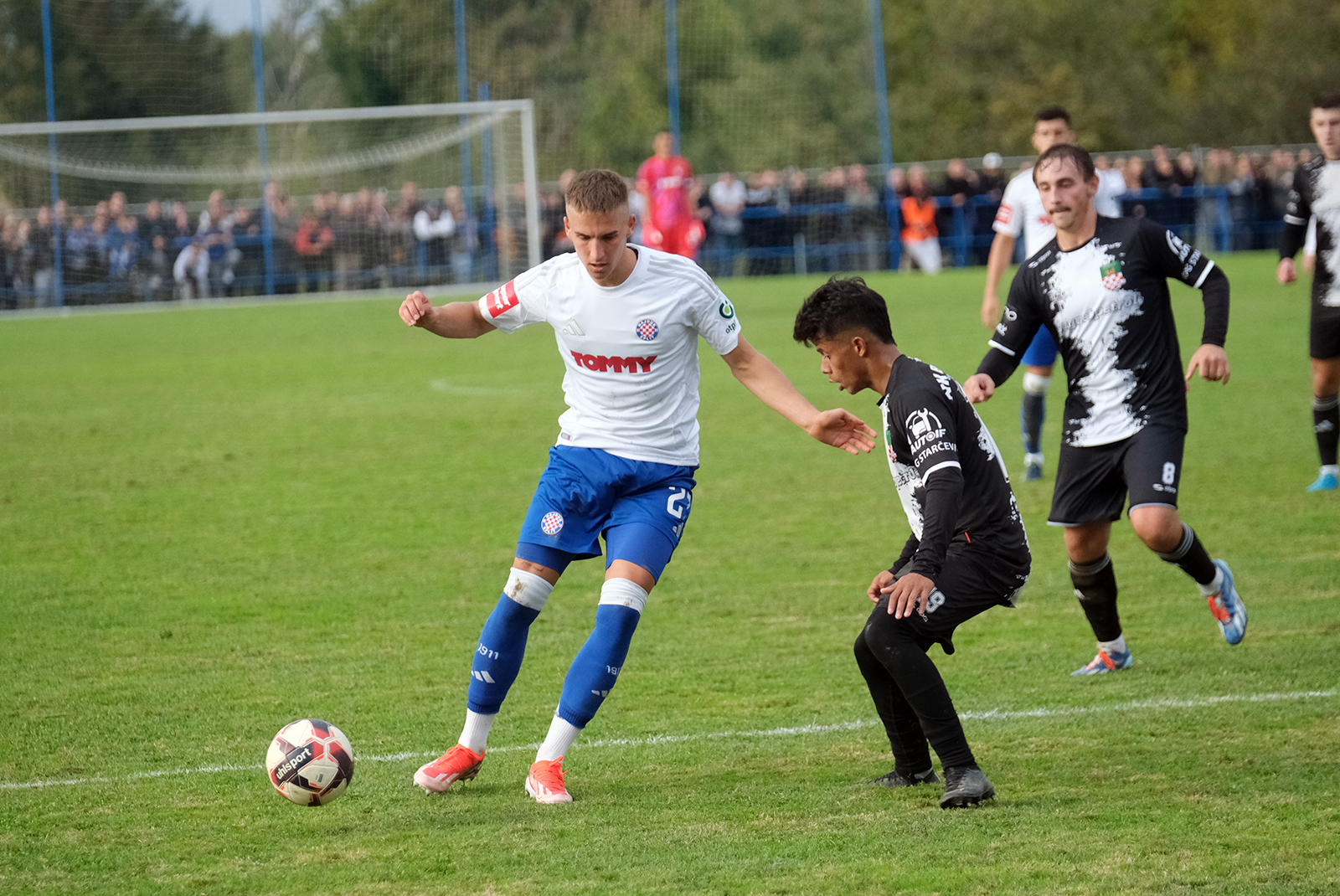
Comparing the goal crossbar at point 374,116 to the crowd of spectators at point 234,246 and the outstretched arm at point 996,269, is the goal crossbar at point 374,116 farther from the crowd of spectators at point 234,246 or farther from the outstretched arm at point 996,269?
the outstretched arm at point 996,269

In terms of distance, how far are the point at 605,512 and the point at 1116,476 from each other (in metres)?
2.07

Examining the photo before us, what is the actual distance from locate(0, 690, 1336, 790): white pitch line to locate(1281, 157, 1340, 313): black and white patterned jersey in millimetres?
4075

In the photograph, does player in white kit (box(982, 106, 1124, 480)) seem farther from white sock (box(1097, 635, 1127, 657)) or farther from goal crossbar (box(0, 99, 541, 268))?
goal crossbar (box(0, 99, 541, 268))

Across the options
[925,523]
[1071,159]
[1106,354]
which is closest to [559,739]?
[925,523]

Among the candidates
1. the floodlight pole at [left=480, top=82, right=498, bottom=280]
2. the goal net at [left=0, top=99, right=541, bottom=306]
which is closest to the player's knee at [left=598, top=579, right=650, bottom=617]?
the goal net at [left=0, top=99, right=541, bottom=306]

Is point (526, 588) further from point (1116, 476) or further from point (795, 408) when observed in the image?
point (1116, 476)

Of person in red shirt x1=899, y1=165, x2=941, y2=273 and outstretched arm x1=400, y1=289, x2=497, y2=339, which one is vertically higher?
person in red shirt x1=899, y1=165, x2=941, y2=273

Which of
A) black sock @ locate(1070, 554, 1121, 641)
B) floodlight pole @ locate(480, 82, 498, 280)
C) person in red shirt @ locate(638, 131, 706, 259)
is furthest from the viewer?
floodlight pole @ locate(480, 82, 498, 280)

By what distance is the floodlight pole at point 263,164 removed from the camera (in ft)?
90.3

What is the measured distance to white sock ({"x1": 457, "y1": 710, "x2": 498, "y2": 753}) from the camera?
4.61 metres

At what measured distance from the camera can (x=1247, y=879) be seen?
3.59 meters

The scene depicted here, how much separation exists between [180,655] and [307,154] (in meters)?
24.3

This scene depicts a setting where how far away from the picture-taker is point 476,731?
4617mm

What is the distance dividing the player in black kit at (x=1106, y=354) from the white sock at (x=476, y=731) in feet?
7.16
